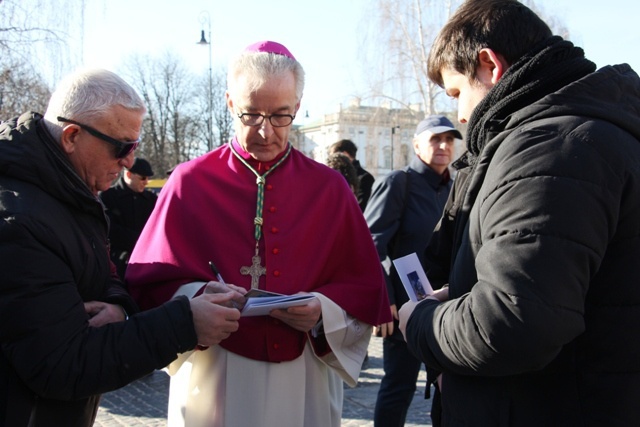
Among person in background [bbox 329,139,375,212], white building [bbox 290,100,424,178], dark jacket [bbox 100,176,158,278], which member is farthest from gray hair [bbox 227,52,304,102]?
white building [bbox 290,100,424,178]

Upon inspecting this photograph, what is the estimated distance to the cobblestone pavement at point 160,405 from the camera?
5391 millimetres

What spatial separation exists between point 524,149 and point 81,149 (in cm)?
137

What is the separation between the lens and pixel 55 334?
5.96ft

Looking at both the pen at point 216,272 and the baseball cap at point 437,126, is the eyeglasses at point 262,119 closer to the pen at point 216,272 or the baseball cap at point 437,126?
the pen at point 216,272

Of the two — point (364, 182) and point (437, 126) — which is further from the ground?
point (437, 126)

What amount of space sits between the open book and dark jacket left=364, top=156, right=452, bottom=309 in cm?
223

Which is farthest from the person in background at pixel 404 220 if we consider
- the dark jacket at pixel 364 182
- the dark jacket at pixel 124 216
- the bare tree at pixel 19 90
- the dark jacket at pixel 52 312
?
the bare tree at pixel 19 90

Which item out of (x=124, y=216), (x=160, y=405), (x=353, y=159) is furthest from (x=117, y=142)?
(x=353, y=159)

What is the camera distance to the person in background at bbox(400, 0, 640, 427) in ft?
5.14

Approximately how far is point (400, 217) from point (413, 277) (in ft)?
7.49

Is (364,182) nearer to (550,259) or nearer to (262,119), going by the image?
(262,119)

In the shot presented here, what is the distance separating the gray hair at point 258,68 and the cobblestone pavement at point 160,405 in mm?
3447

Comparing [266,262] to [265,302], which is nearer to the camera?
[265,302]

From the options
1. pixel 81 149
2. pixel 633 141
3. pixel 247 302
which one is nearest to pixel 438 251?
pixel 247 302
